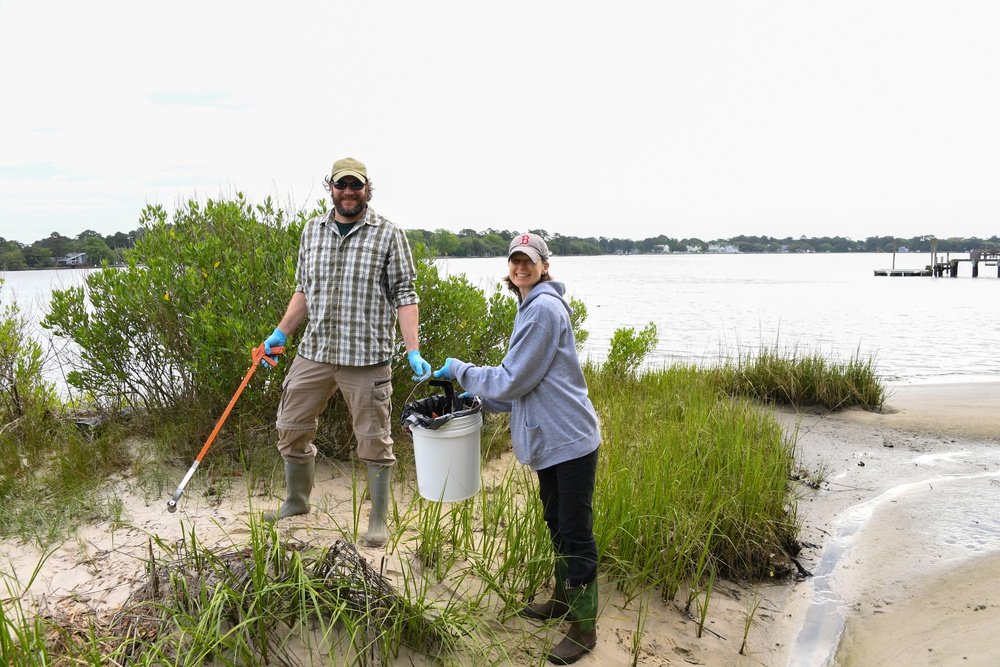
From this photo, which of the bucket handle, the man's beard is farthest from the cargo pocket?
the man's beard

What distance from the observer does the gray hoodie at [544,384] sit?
9.90 feet

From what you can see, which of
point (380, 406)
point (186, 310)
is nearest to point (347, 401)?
point (380, 406)

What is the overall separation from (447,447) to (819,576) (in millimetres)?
3028

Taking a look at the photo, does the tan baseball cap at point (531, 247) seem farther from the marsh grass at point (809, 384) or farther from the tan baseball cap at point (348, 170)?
the marsh grass at point (809, 384)

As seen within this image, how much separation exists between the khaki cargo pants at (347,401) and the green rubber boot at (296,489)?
148 mm

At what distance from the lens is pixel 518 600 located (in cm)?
355

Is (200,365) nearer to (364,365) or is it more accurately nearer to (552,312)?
(364,365)

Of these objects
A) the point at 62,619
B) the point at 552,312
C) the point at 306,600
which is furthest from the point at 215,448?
the point at 552,312

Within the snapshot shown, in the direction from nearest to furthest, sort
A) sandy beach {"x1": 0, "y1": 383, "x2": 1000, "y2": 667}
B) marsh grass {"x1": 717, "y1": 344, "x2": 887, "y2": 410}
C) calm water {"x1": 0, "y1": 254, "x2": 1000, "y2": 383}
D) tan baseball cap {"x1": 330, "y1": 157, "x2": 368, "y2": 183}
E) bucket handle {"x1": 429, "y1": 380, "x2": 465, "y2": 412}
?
1. bucket handle {"x1": 429, "y1": 380, "x2": 465, "y2": 412}
2. sandy beach {"x1": 0, "y1": 383, "x2": 1000, "y2": 667}
3. tan baseball cap {"x1": 330, "y1": 157, "x2": 368, "y2": 183}
4. marsh grass {"x1": 717, "y1": 344, "x2": 887, "y2": 410}
5. calm water {"x1": 0, "y1": 254, "x2": 1000, "y2": 383}

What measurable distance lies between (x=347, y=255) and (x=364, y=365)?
2.11ft

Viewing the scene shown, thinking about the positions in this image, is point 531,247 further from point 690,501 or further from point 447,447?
point 690,501

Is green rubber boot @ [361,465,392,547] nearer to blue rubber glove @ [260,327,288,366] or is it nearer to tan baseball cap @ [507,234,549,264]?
blue rubber glove @ [260,327,288,366]

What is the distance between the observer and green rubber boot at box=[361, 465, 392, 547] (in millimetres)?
4008

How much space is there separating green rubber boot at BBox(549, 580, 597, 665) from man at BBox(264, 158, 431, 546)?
1.24 meters
